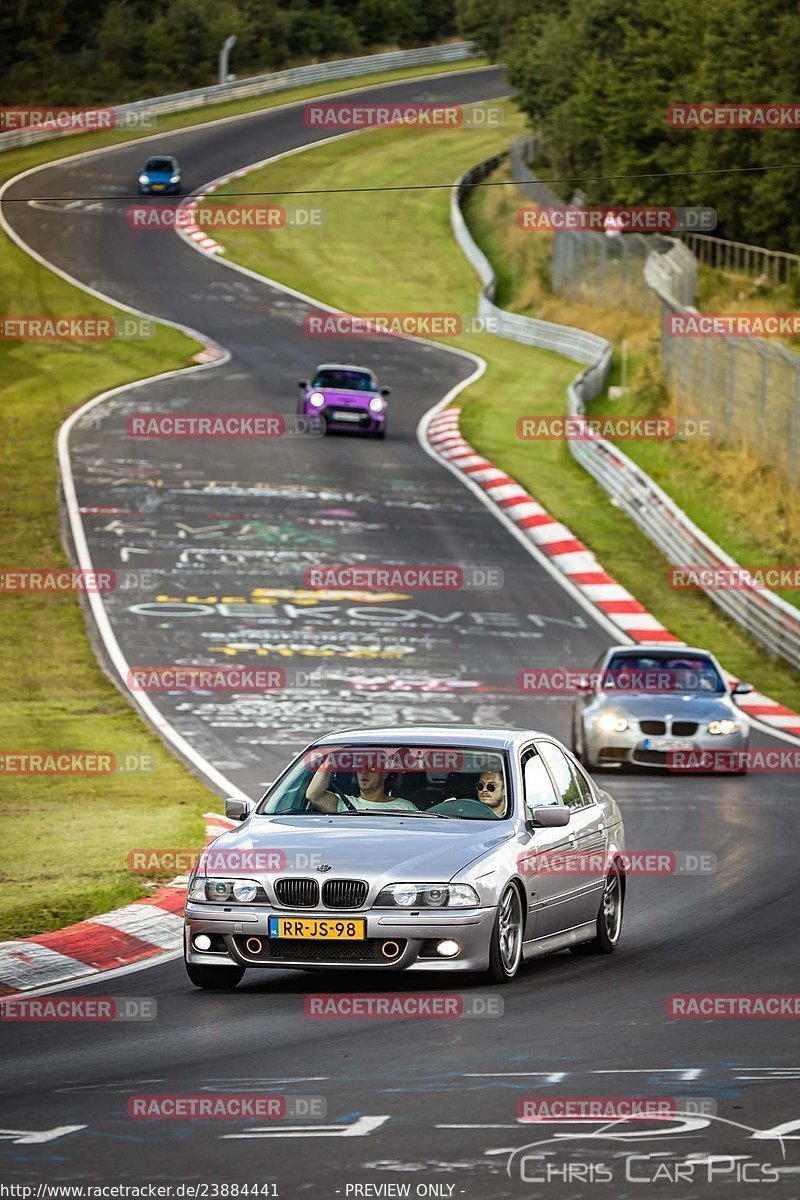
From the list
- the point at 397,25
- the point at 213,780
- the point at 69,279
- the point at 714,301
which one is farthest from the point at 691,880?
the point at 397,25

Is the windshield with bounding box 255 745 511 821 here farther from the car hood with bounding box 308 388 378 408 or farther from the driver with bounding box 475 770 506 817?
the car hood with bounding box 308 388 378 408

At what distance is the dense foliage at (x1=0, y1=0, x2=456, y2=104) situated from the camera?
98.0 m

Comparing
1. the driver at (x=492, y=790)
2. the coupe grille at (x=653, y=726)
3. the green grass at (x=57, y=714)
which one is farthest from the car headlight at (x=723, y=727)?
the driver at (x=492, y=790)

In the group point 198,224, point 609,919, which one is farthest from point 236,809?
point 198,224

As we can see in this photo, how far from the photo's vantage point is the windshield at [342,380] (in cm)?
4456

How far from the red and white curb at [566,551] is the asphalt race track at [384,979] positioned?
0.70m

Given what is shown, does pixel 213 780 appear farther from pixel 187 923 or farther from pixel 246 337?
pixel 246 337

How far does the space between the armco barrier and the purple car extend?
4.01 meters

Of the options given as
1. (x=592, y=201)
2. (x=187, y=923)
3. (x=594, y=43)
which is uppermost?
(x=594, y=43)

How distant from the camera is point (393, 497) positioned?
38.8 meters

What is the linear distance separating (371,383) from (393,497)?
653 cm

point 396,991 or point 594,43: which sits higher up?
point 594,43

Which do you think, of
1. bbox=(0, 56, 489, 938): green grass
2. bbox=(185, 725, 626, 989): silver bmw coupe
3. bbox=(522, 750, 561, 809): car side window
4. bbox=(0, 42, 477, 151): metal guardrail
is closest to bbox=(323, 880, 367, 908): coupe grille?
bbox=(185, 725, 626, 989): silver bmw coupe

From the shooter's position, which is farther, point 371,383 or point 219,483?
point 371,383
